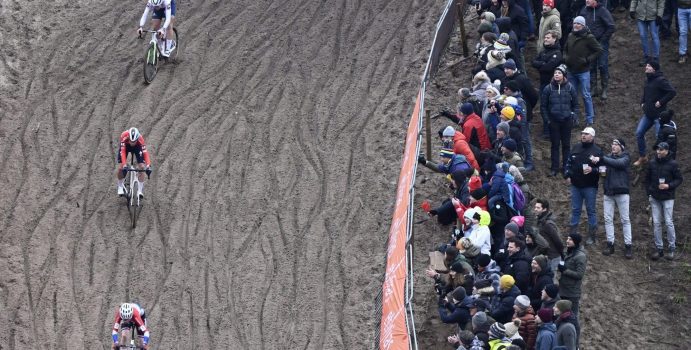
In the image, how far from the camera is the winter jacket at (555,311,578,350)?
13.9 meters

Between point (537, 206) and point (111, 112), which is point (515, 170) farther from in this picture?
point (111, 112)

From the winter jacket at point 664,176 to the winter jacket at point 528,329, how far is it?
3819 mm

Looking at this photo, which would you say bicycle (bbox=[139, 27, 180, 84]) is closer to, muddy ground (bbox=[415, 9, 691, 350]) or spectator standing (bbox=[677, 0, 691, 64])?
muddy ground (bbox=[415, 9, 691, 350])

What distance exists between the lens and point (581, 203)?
17.8 m

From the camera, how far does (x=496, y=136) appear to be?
1819 centimetres

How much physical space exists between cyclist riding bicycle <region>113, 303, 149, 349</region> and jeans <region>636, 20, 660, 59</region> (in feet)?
35.0

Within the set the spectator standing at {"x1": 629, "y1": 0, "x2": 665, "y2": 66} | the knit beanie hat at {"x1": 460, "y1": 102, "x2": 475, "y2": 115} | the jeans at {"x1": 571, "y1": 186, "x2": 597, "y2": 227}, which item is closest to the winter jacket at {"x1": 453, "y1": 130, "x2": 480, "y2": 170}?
the knit beanie hat at {"x1": 460, "y1": 102, "x2": 475, "y2": 115}

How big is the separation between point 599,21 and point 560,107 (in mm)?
2786

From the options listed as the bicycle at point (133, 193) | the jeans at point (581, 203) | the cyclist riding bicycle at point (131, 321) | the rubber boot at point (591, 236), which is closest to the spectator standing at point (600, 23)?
the jeans at point (581, 203)

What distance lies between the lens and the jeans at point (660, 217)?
17.2 m

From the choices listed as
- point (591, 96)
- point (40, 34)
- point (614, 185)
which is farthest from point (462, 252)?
point (40, 34)

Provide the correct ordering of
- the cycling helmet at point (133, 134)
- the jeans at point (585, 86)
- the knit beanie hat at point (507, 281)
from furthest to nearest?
the jeans at point (585, 86) → the cycling helmet at point (133, 134) → the knit beanie hat at point (507, 281)

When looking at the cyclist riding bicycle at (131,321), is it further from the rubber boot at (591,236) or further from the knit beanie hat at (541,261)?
the rubber boot at (591,236)

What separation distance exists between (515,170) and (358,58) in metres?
8.22
